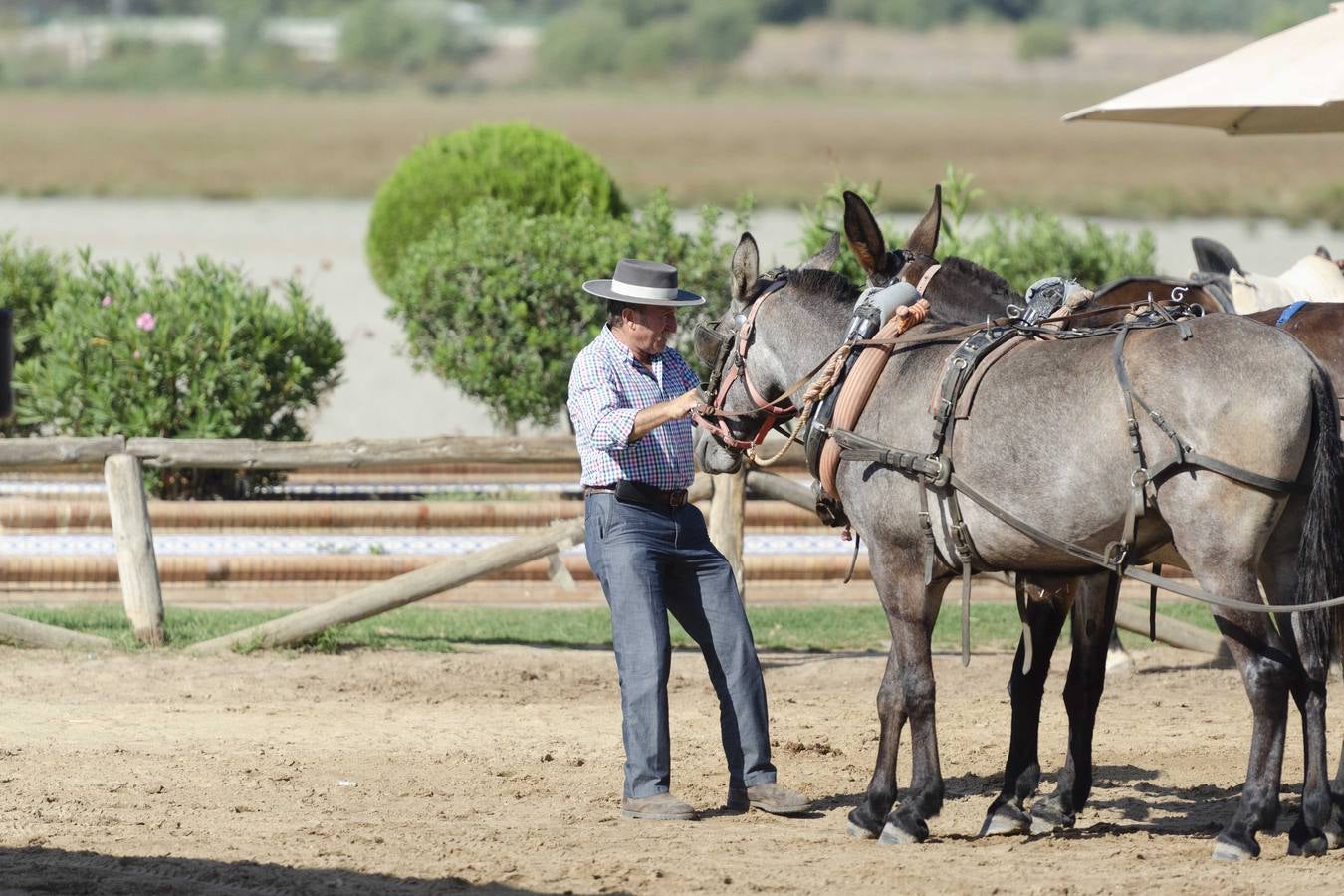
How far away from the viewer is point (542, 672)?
8.64 m

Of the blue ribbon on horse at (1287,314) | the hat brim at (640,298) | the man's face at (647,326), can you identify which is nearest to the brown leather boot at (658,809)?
the man's face at (647,326)

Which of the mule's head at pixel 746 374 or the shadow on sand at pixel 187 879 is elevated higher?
the mule's head at pixel 746 374

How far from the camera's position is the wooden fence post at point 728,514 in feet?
29.1

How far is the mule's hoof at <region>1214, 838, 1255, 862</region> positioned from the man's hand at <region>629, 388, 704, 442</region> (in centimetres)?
213

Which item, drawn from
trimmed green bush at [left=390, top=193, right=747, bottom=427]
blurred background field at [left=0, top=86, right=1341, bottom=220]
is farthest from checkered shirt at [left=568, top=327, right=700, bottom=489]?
blurred background field at [left=0, top=86, right=1341, bottom=220]

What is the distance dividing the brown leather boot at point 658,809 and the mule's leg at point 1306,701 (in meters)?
1.94

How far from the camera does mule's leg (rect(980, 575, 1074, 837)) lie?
598 centimetres

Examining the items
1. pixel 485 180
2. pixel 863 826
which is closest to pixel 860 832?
pixel 863 826

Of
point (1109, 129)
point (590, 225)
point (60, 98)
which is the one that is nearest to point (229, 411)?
point (590, 225)

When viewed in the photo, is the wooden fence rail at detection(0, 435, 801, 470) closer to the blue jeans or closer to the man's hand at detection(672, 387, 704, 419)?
the blue jeans

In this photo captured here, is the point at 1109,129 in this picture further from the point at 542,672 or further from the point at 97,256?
the point at 542,672

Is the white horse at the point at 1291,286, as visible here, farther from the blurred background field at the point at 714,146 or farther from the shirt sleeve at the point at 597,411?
the blurred background field at the point at 714,146

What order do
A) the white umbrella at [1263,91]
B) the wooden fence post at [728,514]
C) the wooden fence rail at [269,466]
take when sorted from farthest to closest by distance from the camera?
1. the wooden fence post at [728,514]
2. the wooden fence rail at [269,466]
3. the white umbrella at [1263,91]

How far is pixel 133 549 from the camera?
878 centimetres
